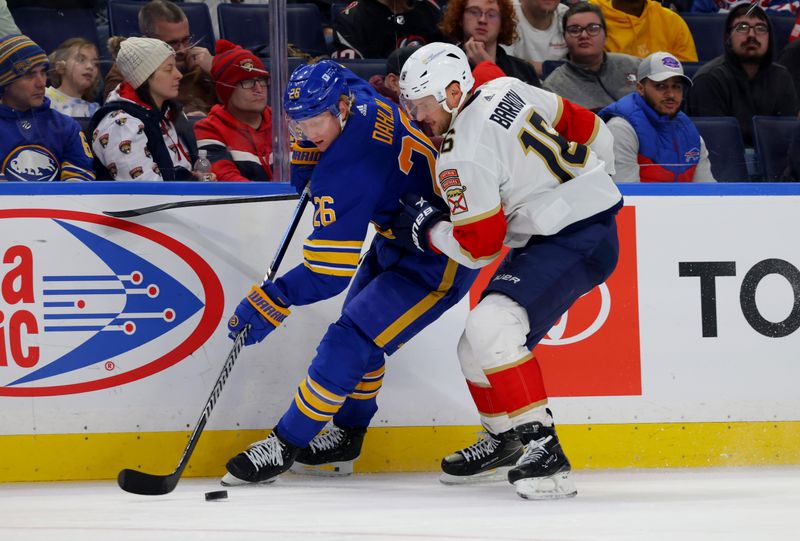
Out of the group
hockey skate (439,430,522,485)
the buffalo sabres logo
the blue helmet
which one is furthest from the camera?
the buffalo sabres logo

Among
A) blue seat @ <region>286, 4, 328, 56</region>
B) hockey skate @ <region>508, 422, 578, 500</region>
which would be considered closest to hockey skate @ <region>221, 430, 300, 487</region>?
hockey skate @ <region>508, 422, 578, 500</region>

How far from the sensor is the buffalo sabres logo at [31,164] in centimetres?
368

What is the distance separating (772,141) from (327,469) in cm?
186

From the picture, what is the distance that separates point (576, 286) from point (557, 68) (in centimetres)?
122

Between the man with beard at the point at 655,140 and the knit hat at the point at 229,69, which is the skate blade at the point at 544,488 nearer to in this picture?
the man with beard at the point at 655,140

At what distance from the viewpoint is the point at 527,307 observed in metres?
3.21

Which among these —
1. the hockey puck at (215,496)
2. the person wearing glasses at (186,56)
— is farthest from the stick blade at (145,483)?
the person wearing glasses at (186,56)

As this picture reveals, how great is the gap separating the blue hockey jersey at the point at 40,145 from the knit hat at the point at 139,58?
0.76 ft

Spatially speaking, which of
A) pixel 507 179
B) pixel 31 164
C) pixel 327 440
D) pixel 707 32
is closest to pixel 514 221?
pixel 507 179

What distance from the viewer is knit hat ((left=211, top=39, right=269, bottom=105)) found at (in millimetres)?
3842

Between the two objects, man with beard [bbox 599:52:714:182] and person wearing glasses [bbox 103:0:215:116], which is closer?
person wearing glasses [bbox 103:0:215:116]

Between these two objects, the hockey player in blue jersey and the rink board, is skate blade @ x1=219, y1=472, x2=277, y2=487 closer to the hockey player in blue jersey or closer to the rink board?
the hockey player in blue jersey

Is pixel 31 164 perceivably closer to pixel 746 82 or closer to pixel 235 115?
pixel 235 115

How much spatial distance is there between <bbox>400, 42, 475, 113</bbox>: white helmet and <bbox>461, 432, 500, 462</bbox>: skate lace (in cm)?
103
